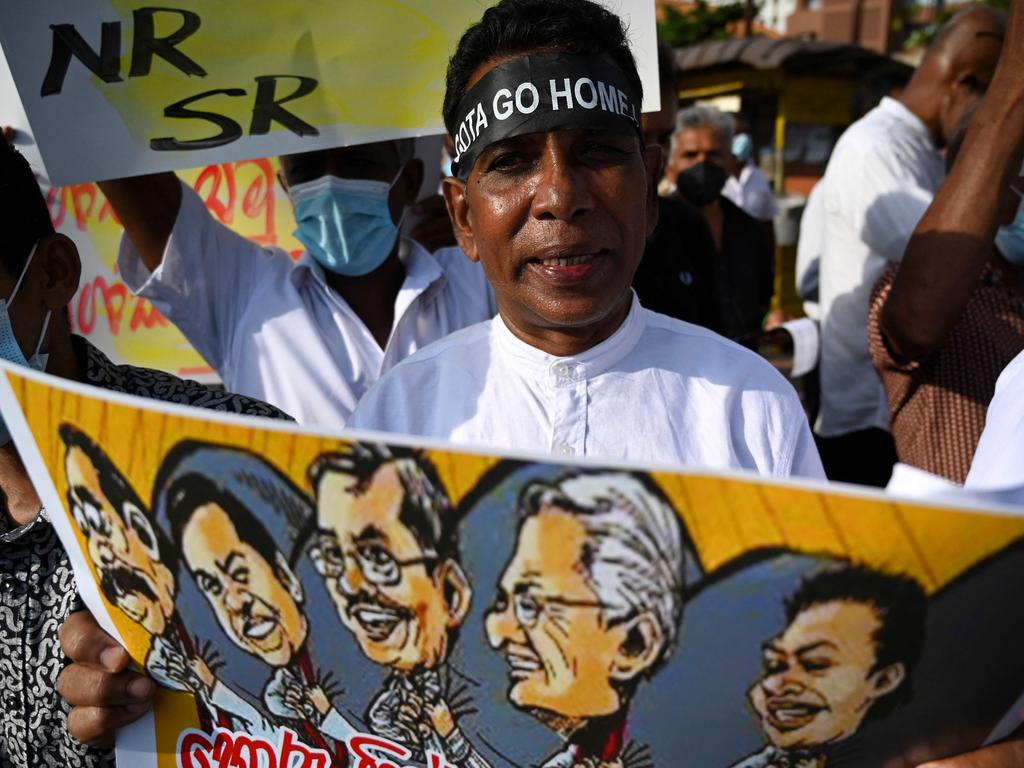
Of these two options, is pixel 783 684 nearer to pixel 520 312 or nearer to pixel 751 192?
pixel 520 312

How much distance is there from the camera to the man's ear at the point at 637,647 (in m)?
0.92

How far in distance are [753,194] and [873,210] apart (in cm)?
521

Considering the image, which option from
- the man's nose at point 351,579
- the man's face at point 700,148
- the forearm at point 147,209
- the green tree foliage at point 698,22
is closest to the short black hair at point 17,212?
the forearm at point 147,209

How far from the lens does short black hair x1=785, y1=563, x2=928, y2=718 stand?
0.84 m

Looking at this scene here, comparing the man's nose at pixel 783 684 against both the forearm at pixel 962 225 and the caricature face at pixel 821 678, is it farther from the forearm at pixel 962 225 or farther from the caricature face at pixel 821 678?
the forearm at pixel 962 225

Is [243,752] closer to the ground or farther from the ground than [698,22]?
closer to the ground

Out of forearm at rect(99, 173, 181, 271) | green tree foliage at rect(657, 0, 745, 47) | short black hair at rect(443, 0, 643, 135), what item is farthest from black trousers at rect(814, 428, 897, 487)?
green tree foliage at rect(657, 0, 745, 47)

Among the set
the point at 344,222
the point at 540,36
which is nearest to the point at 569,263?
the point at 540,36

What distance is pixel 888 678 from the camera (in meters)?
0.89

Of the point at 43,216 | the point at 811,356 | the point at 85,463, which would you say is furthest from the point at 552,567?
the point at 811,356

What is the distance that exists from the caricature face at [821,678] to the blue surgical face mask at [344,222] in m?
1.80

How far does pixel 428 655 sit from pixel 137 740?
53cm

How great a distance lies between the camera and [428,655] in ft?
3.36

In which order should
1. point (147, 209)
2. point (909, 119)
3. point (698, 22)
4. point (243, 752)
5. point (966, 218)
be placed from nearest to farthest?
1. point (243, 752)
2. point (966, 218)
3. point (147, 209)
4. point (909, 119)
5. point (698, 22)
